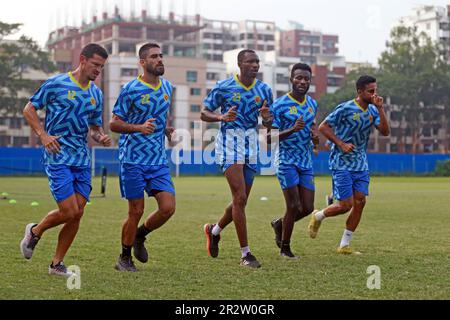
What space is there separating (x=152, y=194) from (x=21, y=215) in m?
11.0

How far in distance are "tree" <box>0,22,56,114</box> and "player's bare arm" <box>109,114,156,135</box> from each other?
7686 centimetres

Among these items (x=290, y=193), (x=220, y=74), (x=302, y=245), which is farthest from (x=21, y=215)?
(x=220, y=74)

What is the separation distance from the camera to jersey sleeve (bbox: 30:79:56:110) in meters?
9.98

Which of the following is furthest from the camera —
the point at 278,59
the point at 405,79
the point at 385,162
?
the point at 278,59

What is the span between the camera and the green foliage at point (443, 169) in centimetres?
7481

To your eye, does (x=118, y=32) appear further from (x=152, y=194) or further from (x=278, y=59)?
(x=152, y=194)

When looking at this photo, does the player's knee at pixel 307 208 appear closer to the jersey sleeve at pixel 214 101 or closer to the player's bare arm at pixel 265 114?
the player's bare arm at pixel 265 114

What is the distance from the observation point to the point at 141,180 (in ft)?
34.8

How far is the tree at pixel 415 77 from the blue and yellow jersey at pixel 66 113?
322 feet

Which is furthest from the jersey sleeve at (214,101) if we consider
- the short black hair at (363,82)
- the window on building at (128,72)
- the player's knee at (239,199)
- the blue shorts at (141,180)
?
the window on building at (128,72)

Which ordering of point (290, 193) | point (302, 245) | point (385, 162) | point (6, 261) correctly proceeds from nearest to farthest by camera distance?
point (6, 261), point (290, 193), point (302, 245), point (385, 162)

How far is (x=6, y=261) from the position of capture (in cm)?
1133

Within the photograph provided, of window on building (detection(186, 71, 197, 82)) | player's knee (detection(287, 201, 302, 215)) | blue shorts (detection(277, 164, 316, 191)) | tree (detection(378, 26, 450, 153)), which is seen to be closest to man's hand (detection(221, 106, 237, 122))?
blue shorts (detection(277, 164, 316, 191))

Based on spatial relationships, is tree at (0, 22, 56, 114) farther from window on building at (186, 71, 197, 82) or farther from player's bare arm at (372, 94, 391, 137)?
player's bare arm at (372, 94, 391, 137)
